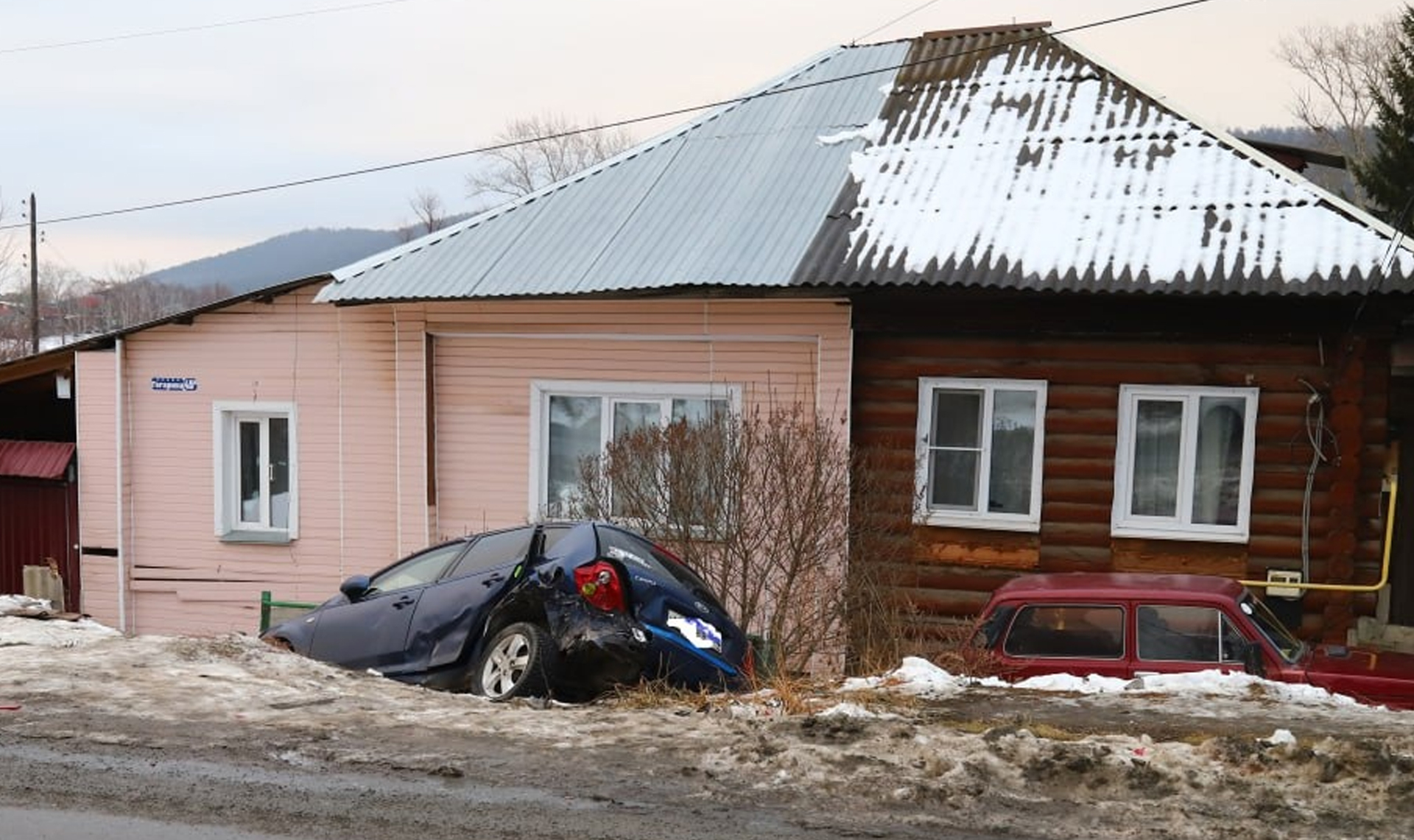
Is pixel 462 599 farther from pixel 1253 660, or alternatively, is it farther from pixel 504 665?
pixel 1253 660

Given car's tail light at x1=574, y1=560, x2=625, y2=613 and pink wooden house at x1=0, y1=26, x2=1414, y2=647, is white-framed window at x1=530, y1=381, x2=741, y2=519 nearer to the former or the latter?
pink wooden house at x1=0, y1=26, x2=1414, y2=647

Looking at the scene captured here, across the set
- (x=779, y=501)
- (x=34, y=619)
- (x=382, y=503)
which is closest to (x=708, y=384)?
(x=779, y=501)

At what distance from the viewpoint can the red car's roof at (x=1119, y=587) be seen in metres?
8.59

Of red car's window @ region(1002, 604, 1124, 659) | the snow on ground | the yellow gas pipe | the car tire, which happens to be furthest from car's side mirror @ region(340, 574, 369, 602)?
the yellow gas pipe

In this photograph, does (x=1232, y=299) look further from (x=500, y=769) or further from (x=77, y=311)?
(x=77, y=311)

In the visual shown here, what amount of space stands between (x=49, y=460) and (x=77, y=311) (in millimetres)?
89052

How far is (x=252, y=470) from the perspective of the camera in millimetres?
14492

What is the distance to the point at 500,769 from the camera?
5508 mm

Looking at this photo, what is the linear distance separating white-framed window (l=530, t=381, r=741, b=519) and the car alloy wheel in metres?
5.06

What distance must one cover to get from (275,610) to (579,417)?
150 inches

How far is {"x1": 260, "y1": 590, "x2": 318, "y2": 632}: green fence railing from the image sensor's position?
12539 millimetres

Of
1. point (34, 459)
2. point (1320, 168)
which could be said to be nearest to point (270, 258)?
point (1320, 168)

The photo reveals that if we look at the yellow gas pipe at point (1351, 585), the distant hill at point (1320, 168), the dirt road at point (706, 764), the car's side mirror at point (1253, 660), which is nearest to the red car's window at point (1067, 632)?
the car's side mirror at point (1253, 660)

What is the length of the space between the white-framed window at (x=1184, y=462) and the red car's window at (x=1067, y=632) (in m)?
3.00
